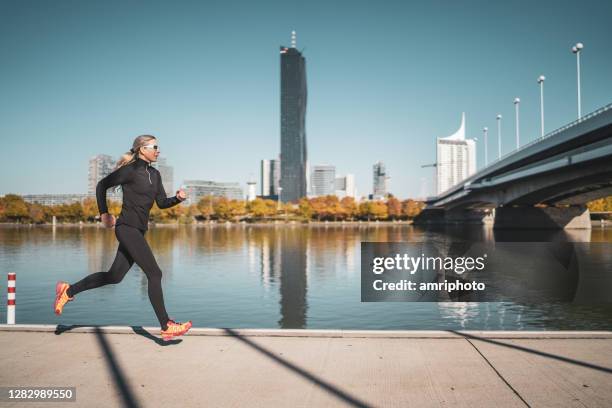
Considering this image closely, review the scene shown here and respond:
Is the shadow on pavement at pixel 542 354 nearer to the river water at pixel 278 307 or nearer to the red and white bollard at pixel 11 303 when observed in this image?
the river water at pixel 278 307

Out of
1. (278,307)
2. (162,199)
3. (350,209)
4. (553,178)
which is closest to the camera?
(162,199)

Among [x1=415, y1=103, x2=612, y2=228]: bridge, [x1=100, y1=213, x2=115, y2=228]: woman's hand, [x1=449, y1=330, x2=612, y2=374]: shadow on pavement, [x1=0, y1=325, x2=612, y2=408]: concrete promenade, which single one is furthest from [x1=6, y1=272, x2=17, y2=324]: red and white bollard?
[x1=415, y1=103, x2=612, y2=228]: bridge

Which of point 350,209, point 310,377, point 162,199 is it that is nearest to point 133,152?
point 162,199

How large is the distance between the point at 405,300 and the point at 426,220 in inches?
5372

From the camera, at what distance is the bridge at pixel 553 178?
3841cm

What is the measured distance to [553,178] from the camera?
5075 centimetres

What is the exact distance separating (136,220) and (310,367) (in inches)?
108

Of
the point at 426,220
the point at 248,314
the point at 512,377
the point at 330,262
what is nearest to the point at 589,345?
the point at 512,377

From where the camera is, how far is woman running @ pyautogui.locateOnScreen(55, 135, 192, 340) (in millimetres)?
6379

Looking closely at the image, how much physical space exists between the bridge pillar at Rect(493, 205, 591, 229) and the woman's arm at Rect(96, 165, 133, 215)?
72738 mm

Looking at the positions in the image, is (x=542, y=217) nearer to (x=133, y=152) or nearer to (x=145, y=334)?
(x=145, y=334)

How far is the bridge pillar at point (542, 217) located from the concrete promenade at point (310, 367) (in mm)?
70404

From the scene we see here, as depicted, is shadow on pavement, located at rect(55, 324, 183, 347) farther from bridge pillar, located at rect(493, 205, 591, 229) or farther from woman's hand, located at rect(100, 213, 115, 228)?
bridge pillar, located at rect(493, 205, 591, 229)

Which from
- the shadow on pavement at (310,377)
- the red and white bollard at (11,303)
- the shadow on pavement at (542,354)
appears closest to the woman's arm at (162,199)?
the shadow on pavement at (310,377)
